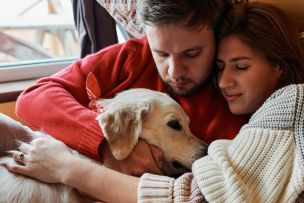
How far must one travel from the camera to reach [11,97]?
1896 millimetres

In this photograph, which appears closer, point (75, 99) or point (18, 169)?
point (18, 169)

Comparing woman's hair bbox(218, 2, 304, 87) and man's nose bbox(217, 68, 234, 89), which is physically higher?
woman's hair bbox(218, 2, 304, 87)

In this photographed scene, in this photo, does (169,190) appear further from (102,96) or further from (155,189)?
(102,96)

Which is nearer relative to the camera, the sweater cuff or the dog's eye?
the sweater cuff

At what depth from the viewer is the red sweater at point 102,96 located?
1.21 meters

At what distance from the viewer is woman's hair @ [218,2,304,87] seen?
1165 millimetres

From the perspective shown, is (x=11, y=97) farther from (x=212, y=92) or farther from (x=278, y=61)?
(x=278, y=61)

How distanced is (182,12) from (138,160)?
44cm

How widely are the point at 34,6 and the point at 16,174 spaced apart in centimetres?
140

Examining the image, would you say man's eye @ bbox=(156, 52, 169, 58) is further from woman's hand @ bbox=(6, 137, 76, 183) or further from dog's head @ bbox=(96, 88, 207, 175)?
woman's hand @ bbox=(6, 137, 76, 183)

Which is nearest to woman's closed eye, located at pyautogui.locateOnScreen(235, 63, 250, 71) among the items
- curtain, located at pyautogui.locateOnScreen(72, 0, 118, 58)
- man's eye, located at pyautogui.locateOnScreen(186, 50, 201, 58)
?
man's eye, located at pyautogui.locateOnScreen(186, 50, 201, 58)

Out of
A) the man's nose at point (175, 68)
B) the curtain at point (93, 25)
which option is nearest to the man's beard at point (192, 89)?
the man's nose at point (175, 68)

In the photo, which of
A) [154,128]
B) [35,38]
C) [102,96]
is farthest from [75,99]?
[35,38]

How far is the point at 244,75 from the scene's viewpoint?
1172mm
